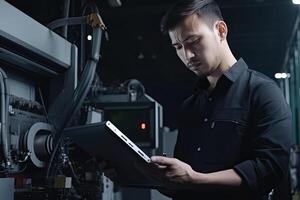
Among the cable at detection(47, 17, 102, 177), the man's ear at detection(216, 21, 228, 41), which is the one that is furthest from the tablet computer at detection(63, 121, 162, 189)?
the cable at detection(47, 17, 102, 177)

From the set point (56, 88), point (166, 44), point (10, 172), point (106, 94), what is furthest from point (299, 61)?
point (10, 172)

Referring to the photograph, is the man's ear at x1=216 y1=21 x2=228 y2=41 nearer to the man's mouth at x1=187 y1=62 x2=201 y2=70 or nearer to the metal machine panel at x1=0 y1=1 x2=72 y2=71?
the man's mouth at x1=187 y1=62 x2=201 y2=70

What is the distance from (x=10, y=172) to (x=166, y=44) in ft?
19.7

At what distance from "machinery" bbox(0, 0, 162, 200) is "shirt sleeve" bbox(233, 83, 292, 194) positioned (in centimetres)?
65

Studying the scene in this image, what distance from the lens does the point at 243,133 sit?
106cm

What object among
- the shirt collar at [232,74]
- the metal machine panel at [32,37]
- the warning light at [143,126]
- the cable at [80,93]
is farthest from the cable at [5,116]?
the warning light at [143,126]

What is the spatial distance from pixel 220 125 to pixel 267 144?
14cm

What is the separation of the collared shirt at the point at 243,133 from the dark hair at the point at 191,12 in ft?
0.51

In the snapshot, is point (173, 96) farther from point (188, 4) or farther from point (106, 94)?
point (188, 4)

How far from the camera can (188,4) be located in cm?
119

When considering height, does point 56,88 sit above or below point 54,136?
above

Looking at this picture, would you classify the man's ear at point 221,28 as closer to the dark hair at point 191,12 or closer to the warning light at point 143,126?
the dark hair at point 191,12

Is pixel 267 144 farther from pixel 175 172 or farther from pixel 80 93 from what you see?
pixel 80 93

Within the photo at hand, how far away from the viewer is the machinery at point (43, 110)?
1.54 meters
